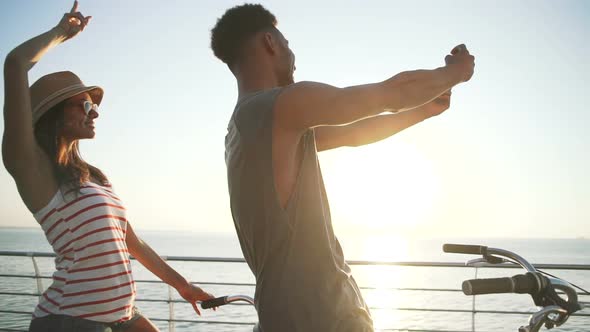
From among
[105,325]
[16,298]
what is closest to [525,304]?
[16,298]

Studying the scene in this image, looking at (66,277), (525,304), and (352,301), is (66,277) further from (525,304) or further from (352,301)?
(525,304)

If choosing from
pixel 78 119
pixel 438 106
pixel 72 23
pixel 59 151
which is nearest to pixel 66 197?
pixel 59 151

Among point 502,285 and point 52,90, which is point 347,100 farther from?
point 52,90

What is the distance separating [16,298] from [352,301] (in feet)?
57.7

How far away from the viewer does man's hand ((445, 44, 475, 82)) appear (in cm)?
144

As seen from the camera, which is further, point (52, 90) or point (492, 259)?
point (52, 90)

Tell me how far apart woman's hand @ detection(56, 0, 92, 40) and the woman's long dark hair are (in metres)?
0.27

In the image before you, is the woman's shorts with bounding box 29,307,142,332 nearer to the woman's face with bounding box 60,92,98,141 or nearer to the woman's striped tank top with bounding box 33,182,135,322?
the woman's striped tank top with bounding box 33,182,135,322

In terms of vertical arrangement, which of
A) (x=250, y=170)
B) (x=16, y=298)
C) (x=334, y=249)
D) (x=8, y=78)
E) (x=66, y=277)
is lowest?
(x=16, y=298)

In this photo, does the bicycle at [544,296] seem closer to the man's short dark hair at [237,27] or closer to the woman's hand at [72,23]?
the man's short dark hair at [237,27]

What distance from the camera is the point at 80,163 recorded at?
76.9 inches

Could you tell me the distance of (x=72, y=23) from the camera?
2014 mm

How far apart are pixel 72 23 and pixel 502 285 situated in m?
1.69

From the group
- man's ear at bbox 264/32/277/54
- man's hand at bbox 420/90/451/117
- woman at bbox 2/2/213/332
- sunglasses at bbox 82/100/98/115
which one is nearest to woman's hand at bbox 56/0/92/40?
woman at bbox 2/2/213/332
